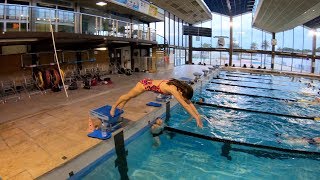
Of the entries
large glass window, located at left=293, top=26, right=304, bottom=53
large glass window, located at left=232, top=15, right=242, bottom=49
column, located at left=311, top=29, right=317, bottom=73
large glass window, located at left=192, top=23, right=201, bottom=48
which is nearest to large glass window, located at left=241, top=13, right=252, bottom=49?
large glass window, located at left=232, top=15, right=242, bottom=49

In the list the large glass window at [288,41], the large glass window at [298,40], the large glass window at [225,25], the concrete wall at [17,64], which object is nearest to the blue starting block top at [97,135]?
the concrete wall at [17,64]

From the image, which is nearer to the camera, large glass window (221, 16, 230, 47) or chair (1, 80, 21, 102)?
chair (1, 80, 21, 102)

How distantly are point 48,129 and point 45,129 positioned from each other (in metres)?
0.06

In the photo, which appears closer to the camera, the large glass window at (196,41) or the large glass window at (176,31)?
the large glass window at (176,31)

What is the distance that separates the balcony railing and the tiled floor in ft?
7.86

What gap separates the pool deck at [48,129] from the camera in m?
3.88

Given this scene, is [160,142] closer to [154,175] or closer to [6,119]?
[154,175]

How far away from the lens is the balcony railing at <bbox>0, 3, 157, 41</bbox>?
23.6ft

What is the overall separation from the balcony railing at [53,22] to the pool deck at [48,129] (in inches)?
94.3

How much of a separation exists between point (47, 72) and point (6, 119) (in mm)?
3602

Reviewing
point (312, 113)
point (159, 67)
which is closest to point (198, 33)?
point (159, 67)

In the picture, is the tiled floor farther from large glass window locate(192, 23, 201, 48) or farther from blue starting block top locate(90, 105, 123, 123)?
large glass window locate(192, 23, 201, 48)

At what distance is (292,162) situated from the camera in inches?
198

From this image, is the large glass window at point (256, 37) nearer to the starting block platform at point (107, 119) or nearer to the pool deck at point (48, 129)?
the pool deck at point (48, 129)
